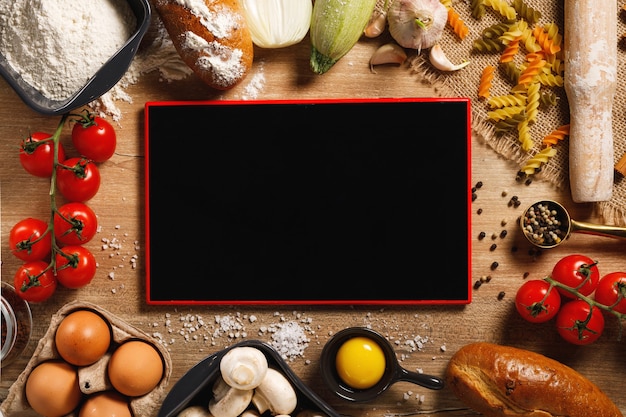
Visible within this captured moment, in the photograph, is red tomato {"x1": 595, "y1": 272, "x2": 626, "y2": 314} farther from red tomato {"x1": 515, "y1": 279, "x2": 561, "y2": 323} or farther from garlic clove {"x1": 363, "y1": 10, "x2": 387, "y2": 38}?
garlic clove {"x1": 363, "y1": 10, "x2": 387, "y2": 38}

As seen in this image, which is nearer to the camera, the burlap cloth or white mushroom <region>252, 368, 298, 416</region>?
white mushroom <region>252, 368, 298, 416</region>

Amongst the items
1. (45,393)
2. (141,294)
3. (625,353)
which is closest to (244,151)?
(141,294)

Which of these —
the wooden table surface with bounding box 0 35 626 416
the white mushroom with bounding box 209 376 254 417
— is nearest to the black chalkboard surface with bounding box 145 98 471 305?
the wooden table surface with bounding box 0 35 626 416

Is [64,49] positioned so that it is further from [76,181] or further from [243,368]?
[243,368]

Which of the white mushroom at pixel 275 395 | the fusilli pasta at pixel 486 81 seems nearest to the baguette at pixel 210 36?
the fusilli pasta at pixel 486 81

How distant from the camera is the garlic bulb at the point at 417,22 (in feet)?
3.97

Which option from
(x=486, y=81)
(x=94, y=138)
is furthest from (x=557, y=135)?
(x=94, y=138)

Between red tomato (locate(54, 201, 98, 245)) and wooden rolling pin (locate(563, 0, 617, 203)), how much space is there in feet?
3.47

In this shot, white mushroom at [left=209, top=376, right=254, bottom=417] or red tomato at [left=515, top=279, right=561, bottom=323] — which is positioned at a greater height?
red tomato at [left=515, top=279, right=561, bottom=323]

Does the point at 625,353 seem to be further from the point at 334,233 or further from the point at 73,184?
the point at 73,184

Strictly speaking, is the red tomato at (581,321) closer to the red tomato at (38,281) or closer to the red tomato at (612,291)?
the red tomato at (612,291)

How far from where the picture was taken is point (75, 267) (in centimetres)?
121

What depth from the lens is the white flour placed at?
1104mm

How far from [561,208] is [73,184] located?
105 cm
